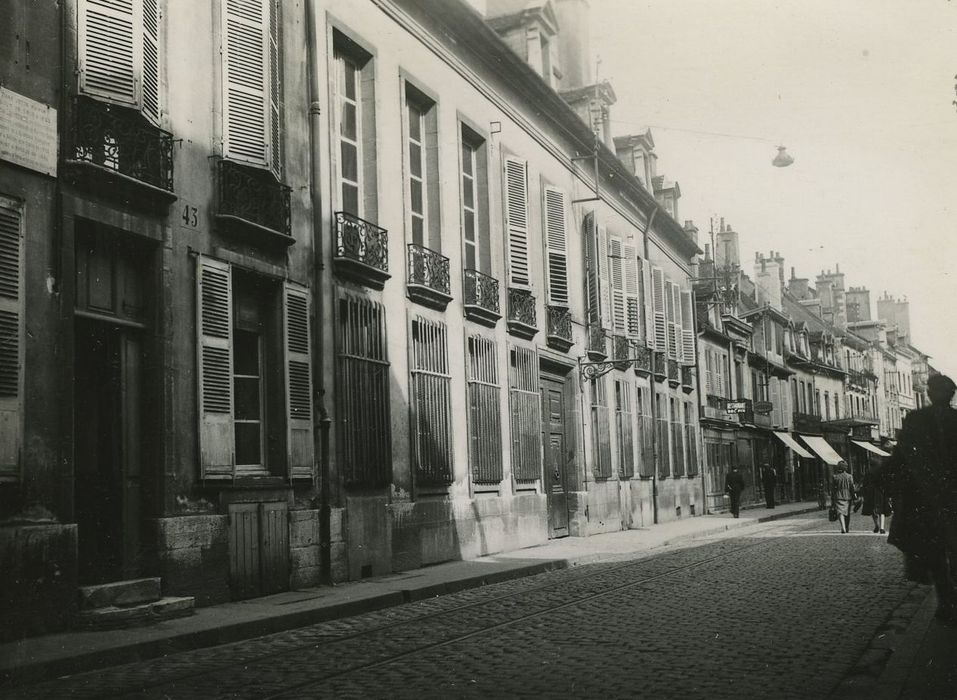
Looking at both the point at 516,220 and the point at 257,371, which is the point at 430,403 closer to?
the point at 257,371

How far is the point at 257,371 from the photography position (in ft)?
41.9

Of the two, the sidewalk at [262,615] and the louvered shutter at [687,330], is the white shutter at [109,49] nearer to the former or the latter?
the sidewalk at [262,615]

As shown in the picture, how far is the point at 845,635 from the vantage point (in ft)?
27.5

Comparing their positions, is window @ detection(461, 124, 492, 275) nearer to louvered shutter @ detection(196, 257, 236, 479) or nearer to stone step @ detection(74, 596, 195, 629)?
louvered shutter @ detection(196, 257, 236, 479)

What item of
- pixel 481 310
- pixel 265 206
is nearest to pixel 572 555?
pixel 481 310

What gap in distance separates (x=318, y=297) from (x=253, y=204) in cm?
173

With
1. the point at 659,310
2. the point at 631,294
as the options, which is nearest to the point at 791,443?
the point at 659,310

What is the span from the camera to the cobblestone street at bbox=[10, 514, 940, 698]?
6.65 meters

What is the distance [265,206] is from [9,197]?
395 cm

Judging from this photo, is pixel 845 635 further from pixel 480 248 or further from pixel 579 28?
pixel 579 28

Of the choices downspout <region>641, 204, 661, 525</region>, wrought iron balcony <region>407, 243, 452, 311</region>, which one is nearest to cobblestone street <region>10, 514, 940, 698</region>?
wrought iron balcony <region>407, 243, 452, 311</region>

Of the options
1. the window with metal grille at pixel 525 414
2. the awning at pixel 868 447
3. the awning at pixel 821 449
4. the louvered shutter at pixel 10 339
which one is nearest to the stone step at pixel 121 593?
the louvered shutter at pixel 10 339

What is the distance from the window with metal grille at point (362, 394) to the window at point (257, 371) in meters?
0.78

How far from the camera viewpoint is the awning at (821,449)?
48.6 meters
